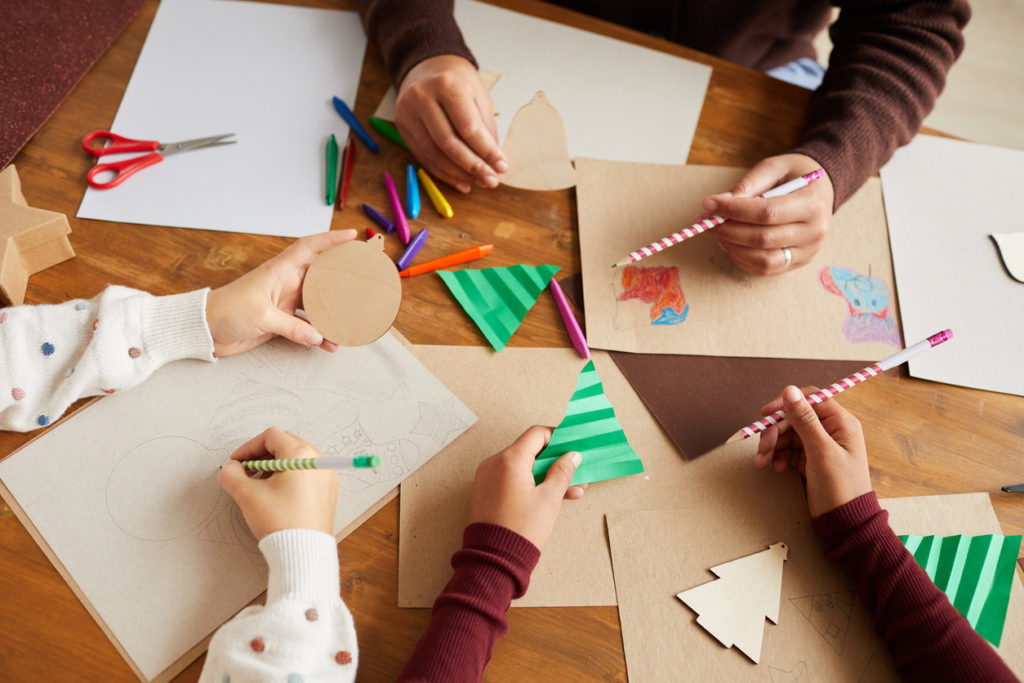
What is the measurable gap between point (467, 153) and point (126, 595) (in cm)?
66

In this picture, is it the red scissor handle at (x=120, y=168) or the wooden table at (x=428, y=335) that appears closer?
the wooden table at (x=428, y=335)

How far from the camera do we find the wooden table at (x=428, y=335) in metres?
0.71

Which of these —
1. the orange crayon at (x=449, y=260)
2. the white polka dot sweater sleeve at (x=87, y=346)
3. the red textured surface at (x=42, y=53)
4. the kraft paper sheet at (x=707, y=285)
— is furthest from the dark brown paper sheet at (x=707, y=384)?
the red textured surface at (x=42, y=53)

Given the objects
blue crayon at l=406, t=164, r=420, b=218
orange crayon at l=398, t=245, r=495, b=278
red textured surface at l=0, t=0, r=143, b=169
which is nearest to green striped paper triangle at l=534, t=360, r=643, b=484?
orange crayon at l=398, t=245, r=495, b=278

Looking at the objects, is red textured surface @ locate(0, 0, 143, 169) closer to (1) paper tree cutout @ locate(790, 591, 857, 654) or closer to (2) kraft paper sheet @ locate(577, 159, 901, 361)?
(2) kraft paper sheet @ locate(577, 159, 901, 361)

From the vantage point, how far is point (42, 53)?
96 centimetres

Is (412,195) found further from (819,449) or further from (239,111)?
(819,449)

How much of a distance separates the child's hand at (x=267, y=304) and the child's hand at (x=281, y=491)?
0.13 m

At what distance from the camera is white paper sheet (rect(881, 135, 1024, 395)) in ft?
3.07

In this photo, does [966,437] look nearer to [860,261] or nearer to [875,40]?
[860,261]

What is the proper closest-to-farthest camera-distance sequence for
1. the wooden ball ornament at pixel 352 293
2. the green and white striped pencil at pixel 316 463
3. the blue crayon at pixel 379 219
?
the green and white striped pencil at pixel 316 463, the wooden ball ornament at pixel 352 293, the blue crayon at pixel 379 219

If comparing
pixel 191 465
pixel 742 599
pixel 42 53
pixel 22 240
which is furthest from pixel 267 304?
pixel 742 599

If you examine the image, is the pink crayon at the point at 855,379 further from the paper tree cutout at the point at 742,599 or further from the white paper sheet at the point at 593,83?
the white paper sheet at the point at 593,83

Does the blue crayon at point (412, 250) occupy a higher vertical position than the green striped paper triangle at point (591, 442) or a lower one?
higher
